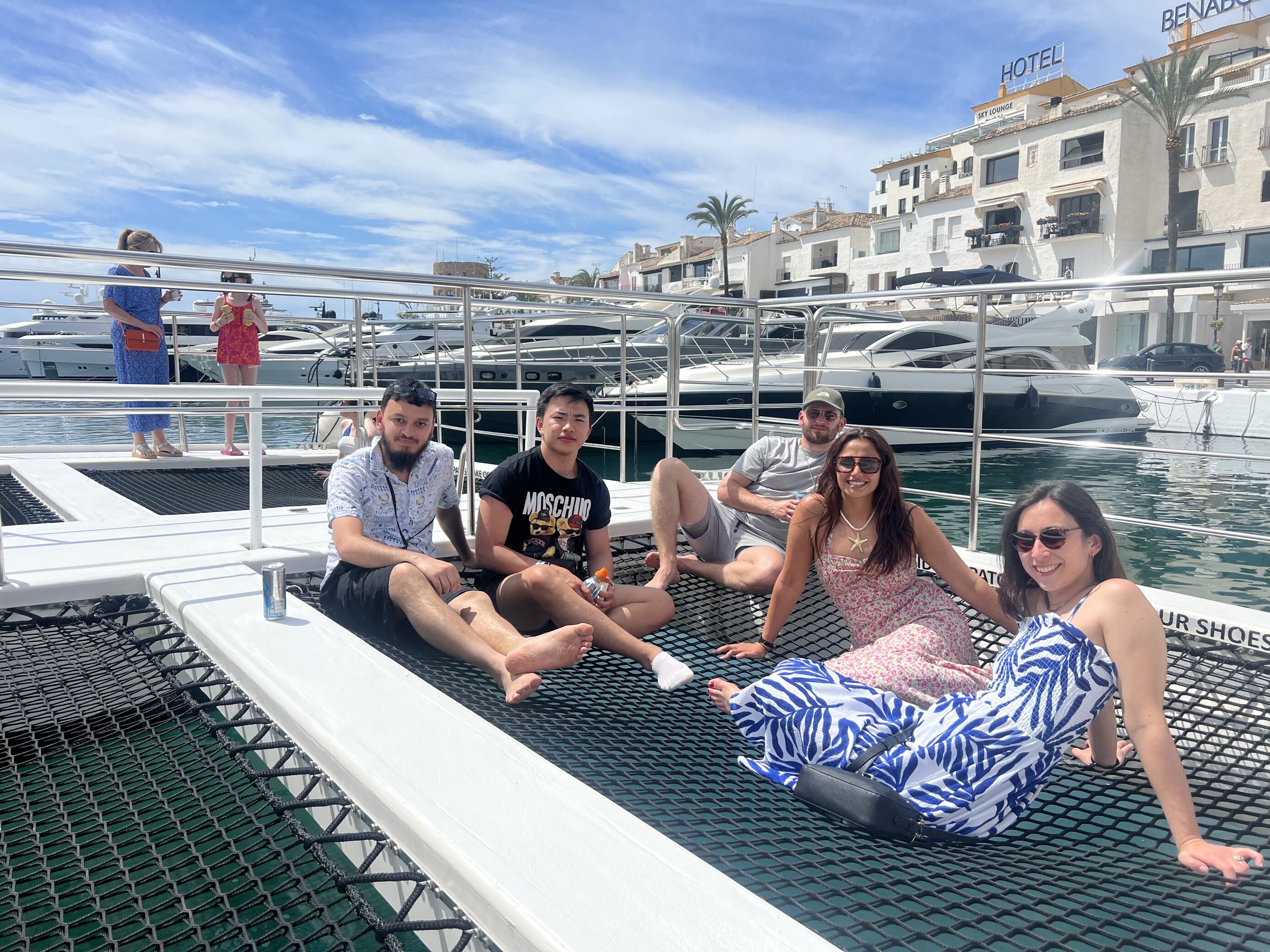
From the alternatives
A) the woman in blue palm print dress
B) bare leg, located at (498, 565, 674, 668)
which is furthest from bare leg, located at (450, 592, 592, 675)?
the woman in blue palm print dress

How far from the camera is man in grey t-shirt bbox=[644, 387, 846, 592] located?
3.95 meters

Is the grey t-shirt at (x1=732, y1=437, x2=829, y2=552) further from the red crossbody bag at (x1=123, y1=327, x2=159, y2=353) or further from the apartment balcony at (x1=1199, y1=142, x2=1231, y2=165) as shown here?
the apartment balcony at (x1=1199, y1=142, x2=1231, y2=165)

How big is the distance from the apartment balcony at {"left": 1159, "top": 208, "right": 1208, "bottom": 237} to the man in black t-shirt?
1602 inches

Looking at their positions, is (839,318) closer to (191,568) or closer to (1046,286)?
(1046,286)

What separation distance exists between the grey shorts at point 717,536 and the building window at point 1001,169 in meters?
43.6

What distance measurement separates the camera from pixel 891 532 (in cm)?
301

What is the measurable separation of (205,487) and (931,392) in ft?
39.7

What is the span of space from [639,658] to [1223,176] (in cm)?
4253

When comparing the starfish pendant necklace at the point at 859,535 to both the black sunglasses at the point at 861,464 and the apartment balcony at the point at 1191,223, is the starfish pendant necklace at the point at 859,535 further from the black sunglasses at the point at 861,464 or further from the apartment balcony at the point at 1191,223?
the apartment balcony at the point at 1191,223

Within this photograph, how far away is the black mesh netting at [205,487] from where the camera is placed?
5.69m

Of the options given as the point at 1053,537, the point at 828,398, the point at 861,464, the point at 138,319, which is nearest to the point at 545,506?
the point at 861,464

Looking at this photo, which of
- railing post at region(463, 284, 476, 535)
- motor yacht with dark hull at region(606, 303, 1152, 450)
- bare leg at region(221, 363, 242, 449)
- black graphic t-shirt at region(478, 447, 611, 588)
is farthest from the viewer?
motor yacht with dark hull at region(606, 303, 1152, 450)

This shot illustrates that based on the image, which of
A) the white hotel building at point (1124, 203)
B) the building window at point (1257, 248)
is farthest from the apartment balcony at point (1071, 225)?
the building window at point (1257, 248)

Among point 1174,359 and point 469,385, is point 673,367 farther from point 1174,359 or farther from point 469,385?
point 1174,359
